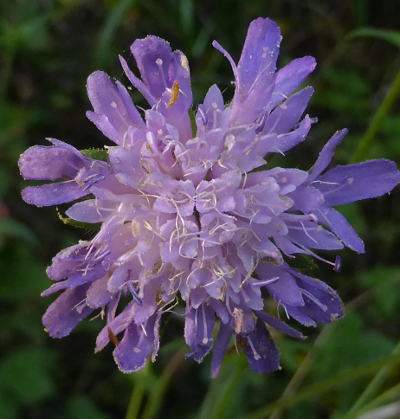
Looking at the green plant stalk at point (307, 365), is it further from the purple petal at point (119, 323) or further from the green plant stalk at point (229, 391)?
the purple petal at point (119, 323)

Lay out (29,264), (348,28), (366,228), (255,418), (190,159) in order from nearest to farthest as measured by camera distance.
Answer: (190,159) → (255,418) → (29,264) → (366,228) → (348,28)

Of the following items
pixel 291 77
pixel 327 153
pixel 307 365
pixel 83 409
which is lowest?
pixel 83 409

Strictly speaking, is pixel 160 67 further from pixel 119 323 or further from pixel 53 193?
pixel 119 323

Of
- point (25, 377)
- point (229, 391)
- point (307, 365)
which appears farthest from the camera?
point (25, 377)

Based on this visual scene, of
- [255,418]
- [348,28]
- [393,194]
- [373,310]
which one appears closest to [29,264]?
[255,418]

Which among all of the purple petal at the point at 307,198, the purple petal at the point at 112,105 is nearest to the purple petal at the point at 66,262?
the purple petal at the point at 112,105

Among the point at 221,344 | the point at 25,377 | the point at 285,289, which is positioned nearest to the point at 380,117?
the point at 285,289

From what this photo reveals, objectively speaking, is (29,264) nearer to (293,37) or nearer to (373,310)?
(373,310)
